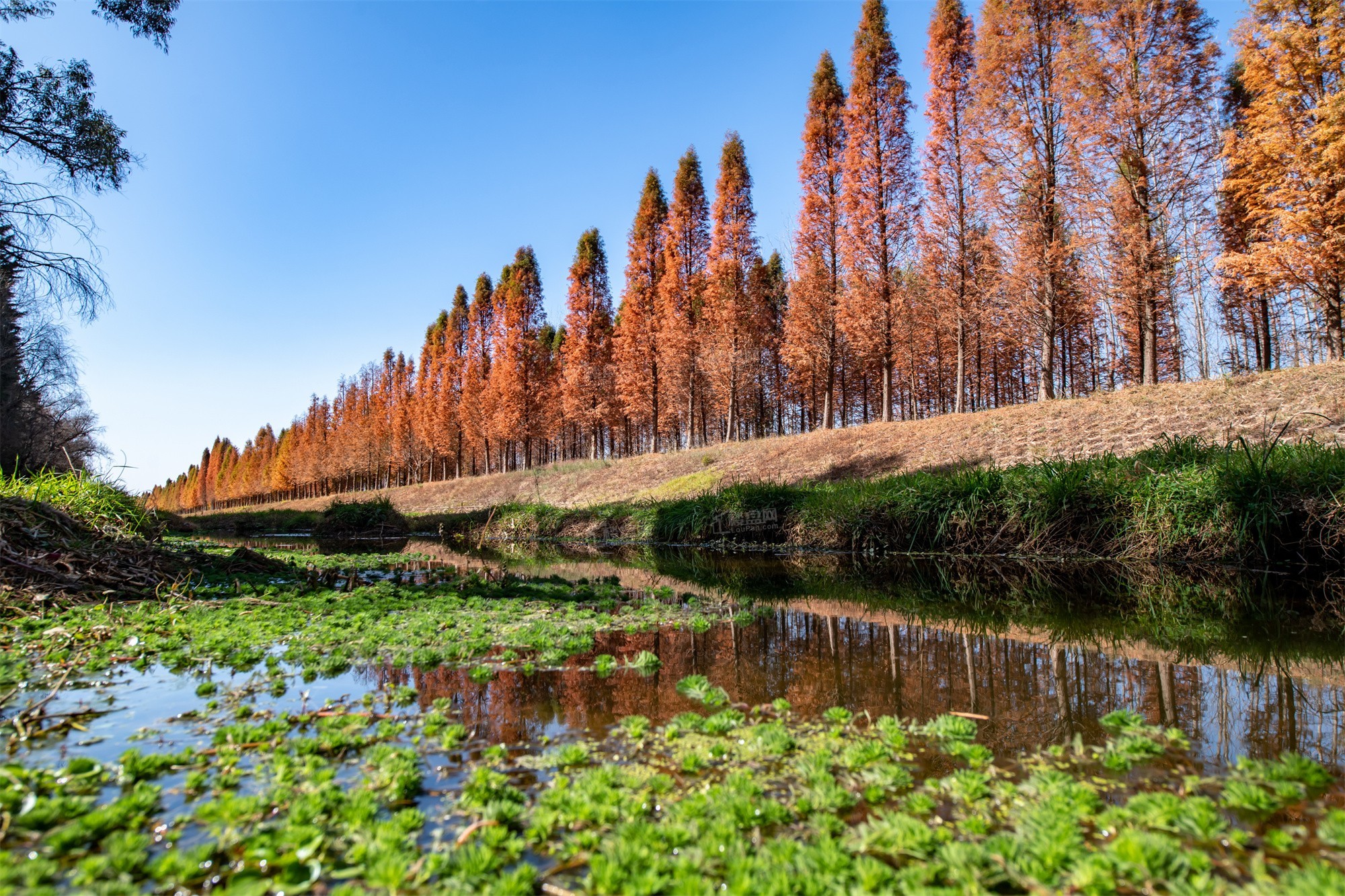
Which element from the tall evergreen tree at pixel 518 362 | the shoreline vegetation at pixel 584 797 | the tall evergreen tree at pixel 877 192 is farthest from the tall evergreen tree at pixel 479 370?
the shoreline vegetation at pixel 584 797

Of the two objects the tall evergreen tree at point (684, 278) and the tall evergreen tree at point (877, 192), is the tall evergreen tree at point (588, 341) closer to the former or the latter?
the tall evergreen tree at point (684, 278)

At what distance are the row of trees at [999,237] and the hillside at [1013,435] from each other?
9.33ft

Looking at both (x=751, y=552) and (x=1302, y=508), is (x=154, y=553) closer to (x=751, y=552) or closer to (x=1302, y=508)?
(x=751, y=552)

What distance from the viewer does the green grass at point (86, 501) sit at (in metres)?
5.88

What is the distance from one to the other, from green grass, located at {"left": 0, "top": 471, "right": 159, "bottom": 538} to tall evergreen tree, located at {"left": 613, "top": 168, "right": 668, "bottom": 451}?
893 inches

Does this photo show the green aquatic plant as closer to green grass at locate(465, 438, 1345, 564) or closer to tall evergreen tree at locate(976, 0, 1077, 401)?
green grass at locate(465, 438, 1345, 564)

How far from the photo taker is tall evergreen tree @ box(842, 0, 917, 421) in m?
20.6

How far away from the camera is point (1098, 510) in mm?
7625

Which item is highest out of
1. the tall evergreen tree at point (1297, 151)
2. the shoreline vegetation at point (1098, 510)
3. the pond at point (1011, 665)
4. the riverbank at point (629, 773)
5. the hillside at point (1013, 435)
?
the tall evergreen tree at point (1297, 151)

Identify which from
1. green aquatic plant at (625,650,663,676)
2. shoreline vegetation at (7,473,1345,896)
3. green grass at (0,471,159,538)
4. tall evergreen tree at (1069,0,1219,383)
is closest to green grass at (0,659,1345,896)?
shoreline vegetation at (7,473,1345,896)

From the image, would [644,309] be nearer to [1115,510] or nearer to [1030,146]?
[1030,146]

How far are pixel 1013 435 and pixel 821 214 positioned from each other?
12.7 m

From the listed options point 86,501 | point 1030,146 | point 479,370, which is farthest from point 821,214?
point 479,370

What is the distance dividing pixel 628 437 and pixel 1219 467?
32224 millimetres
